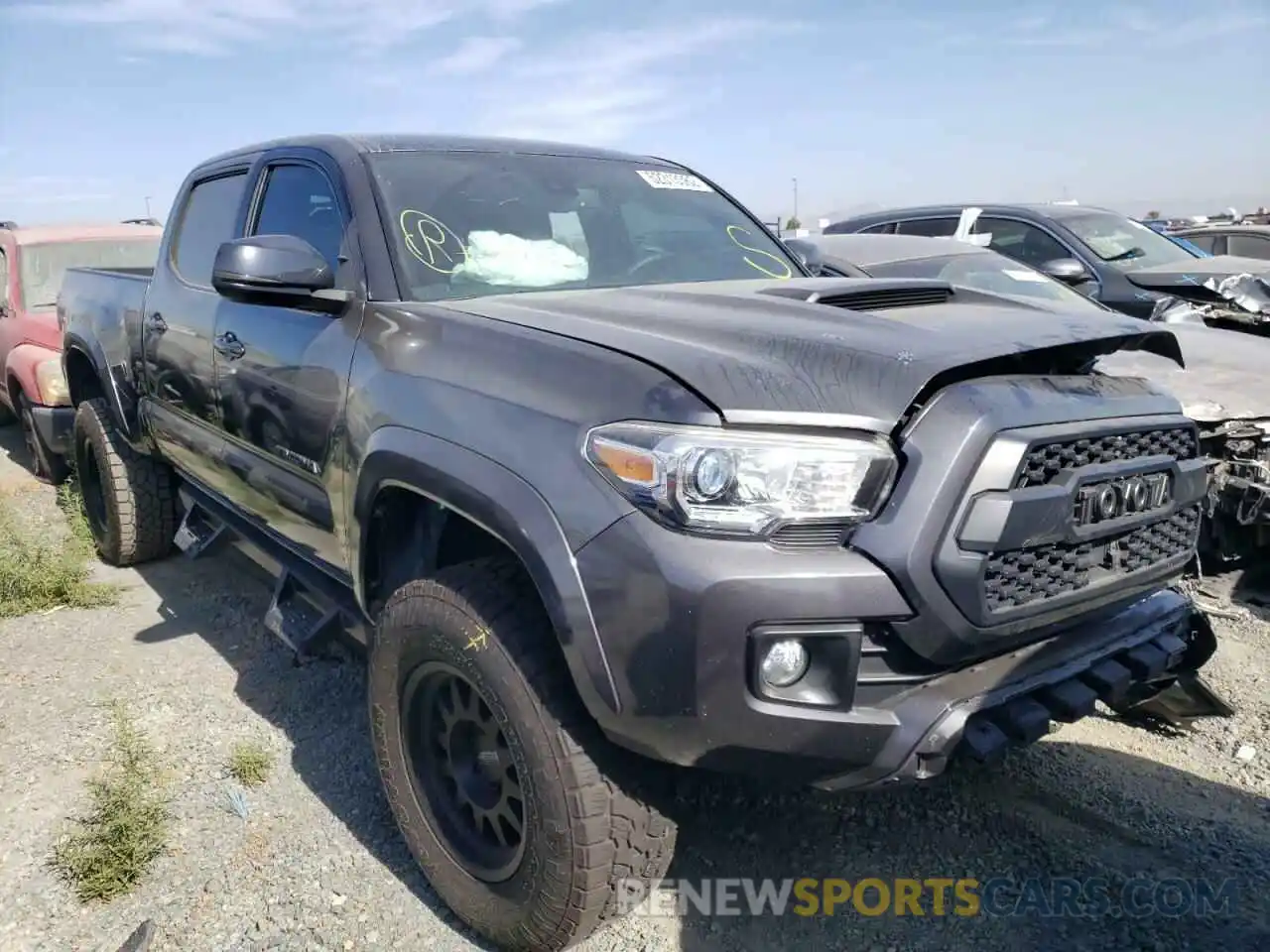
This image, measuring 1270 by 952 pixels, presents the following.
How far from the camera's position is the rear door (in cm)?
284

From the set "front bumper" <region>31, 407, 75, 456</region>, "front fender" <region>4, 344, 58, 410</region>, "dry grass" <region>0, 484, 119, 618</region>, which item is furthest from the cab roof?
"dry grass" <region>0, 484, 119, 618</region>

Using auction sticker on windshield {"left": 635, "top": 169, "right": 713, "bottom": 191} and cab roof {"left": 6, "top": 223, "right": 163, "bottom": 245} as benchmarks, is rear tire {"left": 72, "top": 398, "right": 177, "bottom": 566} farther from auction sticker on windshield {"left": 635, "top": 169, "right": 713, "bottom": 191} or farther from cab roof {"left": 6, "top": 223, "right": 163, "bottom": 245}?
cab roof {"left": 6, "top": 223, "right": 163, "bottom": 245}

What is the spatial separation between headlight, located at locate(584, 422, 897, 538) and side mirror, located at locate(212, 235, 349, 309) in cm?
133

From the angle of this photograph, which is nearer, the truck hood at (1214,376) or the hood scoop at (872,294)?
the hood scoop at (872,294)

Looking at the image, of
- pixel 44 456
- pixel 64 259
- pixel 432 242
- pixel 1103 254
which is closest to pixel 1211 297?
pixel 1103 254

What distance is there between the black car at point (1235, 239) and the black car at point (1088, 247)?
4.04 m

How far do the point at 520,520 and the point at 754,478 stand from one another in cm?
49

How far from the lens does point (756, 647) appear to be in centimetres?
183

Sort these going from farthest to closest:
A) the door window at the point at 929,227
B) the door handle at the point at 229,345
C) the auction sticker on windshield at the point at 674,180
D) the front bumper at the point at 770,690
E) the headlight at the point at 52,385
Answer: the door window at the point at 929,227 → the headlight at the point at 52,385 → the auction sticker on windshield at the point at 674,180 → the door handle at the point at 229,345 → the front bumper at the point at 770,690

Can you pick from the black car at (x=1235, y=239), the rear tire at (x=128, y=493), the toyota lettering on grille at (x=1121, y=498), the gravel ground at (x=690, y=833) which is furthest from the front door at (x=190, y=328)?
the black car at (x=1235, y=239)

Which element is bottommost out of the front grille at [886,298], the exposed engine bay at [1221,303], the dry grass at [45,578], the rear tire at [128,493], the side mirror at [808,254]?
the dry grass at [45,578]

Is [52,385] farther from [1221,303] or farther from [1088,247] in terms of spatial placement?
[1221,303]

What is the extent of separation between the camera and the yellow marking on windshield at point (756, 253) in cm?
349

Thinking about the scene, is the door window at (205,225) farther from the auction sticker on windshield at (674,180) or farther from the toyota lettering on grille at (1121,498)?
the toyota lettering on grille at (1121,498)
